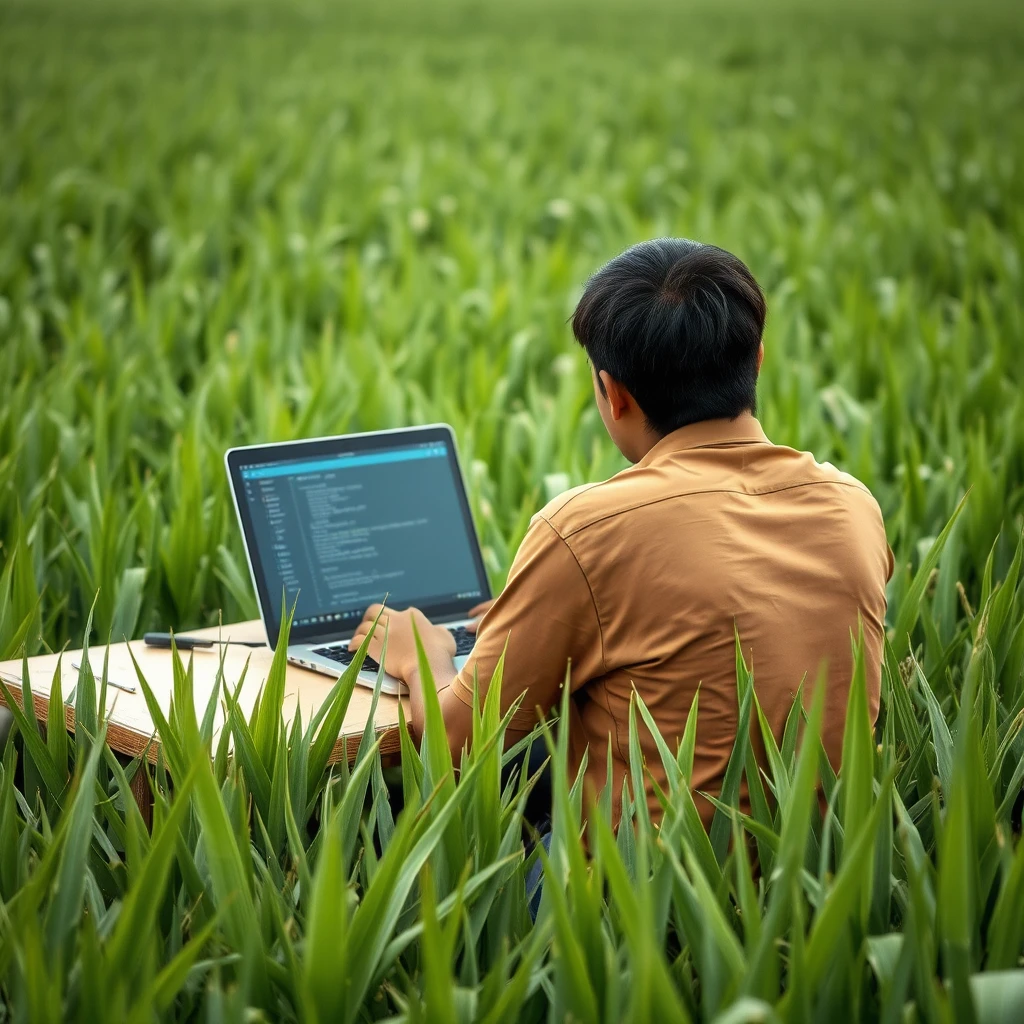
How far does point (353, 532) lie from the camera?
6.63 ft

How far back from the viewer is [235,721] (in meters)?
1.45

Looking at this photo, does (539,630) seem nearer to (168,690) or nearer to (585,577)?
(585,577)

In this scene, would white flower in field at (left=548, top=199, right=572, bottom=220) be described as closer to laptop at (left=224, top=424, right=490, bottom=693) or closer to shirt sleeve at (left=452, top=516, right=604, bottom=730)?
laptop at (left=224, top=424, right=490, bottom=693)

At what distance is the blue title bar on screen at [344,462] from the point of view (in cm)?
198

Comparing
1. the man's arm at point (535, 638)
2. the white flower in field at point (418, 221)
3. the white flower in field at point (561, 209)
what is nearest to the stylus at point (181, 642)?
the man's arm at point (535, 638)

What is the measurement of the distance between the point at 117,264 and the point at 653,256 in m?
4.17

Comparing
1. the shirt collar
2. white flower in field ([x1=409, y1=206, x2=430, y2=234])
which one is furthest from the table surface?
white flower in field ([x1=409, y1=206, x2=430, y2=234])

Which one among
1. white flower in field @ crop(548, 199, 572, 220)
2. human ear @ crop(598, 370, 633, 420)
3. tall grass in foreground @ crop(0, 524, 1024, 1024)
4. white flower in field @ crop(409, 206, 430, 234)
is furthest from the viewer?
white flower in field @ crop(548, 199, 572, 220)

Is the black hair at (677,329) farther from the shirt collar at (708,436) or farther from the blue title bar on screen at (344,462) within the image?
the blue title bar on screen at (344,462)

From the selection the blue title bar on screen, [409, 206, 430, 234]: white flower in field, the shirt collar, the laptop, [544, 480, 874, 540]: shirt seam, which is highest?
[409, 206, 430, 234]: white flower in field

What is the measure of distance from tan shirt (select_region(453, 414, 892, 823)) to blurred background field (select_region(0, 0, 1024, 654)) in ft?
2.40

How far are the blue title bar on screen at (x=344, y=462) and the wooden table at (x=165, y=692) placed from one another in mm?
256

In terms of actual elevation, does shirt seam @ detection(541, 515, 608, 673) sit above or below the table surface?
above

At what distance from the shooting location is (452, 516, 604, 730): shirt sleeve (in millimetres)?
1437
